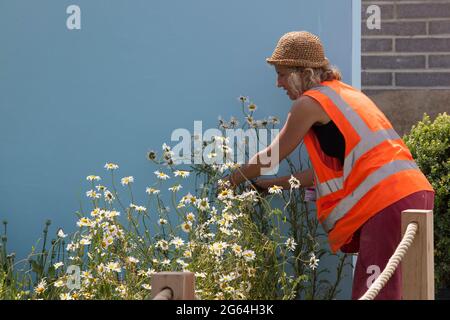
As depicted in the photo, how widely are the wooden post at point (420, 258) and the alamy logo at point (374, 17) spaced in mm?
3241

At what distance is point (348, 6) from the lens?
5.03 m

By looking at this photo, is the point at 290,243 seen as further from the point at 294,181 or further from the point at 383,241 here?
the point at 383,241

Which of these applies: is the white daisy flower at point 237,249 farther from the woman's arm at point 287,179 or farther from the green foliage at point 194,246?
the woman's arm at point 287,179

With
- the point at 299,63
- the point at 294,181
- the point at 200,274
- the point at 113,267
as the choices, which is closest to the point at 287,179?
the point at 294,181

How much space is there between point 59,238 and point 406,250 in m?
2.25

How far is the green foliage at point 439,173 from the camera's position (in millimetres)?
5164

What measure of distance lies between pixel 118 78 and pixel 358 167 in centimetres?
160

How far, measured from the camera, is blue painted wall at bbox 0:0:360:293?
16.6 ft

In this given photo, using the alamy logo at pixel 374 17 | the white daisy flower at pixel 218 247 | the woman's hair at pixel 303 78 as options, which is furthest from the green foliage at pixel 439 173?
the white daisy flower at pixel 218 247

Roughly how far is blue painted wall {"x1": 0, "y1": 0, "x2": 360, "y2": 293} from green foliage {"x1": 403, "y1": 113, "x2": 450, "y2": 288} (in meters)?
0.60

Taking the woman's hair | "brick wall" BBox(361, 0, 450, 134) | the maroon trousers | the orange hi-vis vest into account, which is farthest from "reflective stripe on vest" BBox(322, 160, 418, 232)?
"brick wall" BBox(361, 0, 450, 134)

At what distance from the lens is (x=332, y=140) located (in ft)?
13.6
